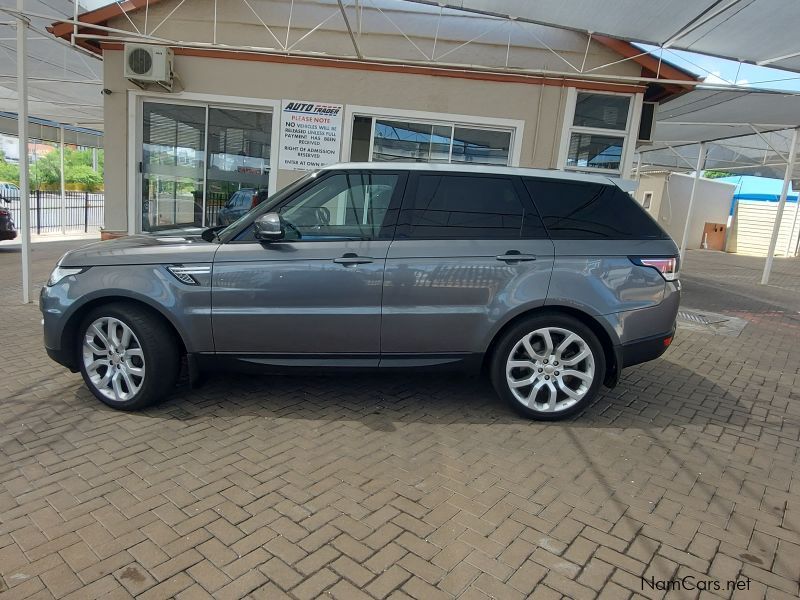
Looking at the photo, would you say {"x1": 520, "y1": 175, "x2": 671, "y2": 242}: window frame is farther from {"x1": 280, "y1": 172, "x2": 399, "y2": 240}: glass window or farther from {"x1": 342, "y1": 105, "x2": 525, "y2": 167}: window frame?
{"x1": 342, "y1": 105, "x2": 525, "y2": 167}: window frame

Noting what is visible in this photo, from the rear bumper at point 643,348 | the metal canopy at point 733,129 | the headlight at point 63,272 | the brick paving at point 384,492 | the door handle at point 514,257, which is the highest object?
the metal canopy at point 733,129

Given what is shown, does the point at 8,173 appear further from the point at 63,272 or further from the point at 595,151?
the point at 63,272

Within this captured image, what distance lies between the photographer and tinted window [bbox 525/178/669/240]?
4074mm

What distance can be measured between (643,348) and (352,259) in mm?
2245

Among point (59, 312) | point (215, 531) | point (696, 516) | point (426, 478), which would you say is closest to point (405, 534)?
point (426, 478)

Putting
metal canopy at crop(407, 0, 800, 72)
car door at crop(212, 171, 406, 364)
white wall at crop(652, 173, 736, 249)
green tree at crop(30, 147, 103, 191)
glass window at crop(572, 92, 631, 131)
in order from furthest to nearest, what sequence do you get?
green tree at crop(30, 147, 103, 191), white wall at crop(652, 173, 736, 249), glass window at crop(572, 92, 631, 131), metal canopy at crop(407, 0, 800, 72), car door at crop(212, 171, 406, 364)

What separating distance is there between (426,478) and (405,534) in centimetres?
55

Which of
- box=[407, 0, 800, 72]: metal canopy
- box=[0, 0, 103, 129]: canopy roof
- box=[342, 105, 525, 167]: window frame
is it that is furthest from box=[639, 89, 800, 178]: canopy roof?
box=[0, 0, 103, 129]: canopy roof

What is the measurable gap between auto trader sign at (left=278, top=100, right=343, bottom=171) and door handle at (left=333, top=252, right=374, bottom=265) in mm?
4889

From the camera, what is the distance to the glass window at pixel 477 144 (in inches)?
339

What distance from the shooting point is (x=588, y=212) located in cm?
412

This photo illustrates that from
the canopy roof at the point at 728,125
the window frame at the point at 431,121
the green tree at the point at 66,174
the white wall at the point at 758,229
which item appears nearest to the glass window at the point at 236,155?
the window frame at the point at 431,121

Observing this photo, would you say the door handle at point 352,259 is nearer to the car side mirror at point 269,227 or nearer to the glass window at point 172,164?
the car side mirror at point 269,227
